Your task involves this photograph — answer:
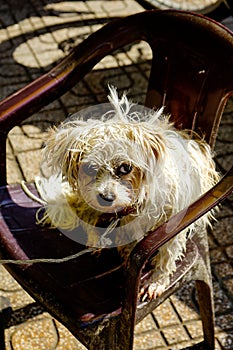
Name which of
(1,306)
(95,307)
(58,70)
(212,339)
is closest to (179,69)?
(58,70)

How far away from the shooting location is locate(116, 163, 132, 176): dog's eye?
2.22 m

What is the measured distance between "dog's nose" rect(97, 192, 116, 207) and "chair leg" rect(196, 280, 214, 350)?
2.18ft

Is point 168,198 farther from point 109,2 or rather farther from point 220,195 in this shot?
point 109,2

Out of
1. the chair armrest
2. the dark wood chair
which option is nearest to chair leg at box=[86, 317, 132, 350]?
the chair armrest

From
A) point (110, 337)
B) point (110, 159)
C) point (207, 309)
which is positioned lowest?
point (110, 337)

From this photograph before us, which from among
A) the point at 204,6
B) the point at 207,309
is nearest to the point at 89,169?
the point at 207,309

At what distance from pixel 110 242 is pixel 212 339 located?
30.2 inches

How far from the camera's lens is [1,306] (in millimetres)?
3080

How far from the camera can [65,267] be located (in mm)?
2459

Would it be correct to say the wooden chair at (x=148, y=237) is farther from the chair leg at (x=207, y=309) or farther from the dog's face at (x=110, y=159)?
the dog's face at (x=110, y=159)

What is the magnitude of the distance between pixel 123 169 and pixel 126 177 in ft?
0.10

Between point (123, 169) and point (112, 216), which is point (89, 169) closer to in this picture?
point (123, 169)

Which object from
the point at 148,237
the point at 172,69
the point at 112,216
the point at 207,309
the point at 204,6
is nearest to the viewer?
the point at 148,237

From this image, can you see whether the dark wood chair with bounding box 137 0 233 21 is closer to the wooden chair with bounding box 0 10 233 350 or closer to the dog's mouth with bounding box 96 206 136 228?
the wooden chair with bounding box 0 10 233 350
